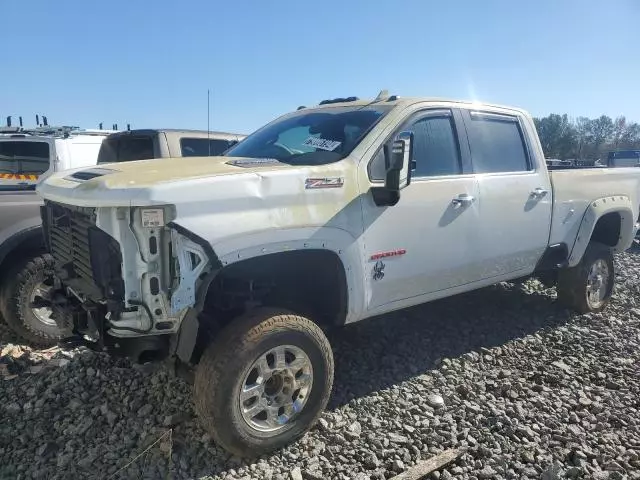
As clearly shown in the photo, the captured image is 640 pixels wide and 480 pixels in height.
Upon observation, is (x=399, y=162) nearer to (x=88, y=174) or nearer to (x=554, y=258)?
(x=88, y=174)

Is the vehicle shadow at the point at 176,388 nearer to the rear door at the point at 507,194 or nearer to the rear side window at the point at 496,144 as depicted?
the rear door at the point at 507,194

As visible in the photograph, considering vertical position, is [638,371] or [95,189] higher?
[95,189]

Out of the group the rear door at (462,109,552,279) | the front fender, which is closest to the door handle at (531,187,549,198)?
the rear door at (462,109,552,279)

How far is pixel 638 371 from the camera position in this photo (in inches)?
174

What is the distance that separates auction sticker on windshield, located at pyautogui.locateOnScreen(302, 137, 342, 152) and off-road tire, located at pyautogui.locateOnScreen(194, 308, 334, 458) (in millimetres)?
1186

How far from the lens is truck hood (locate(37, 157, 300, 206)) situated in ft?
8.71

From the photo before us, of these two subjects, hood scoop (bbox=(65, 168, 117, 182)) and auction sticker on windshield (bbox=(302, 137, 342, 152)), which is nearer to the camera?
hood scoop (bbox=(65, 168, 117, 182))

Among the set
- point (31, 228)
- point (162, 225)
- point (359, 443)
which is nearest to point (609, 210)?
point (359, 443)

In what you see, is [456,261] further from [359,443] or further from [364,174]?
[359,443]

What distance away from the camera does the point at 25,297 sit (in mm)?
4609

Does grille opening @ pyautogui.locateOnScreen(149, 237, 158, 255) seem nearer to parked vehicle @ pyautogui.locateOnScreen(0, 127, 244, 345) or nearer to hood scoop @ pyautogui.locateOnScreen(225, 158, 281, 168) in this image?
hood scoop @ pyautogui.locateOnScreen(225, 158, 281, 168)

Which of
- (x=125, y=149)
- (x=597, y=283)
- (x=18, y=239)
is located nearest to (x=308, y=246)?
(x=18, y=239)

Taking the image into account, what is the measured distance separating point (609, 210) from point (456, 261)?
2359mm

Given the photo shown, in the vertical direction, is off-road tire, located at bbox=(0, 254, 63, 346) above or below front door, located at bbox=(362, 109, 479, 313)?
below
